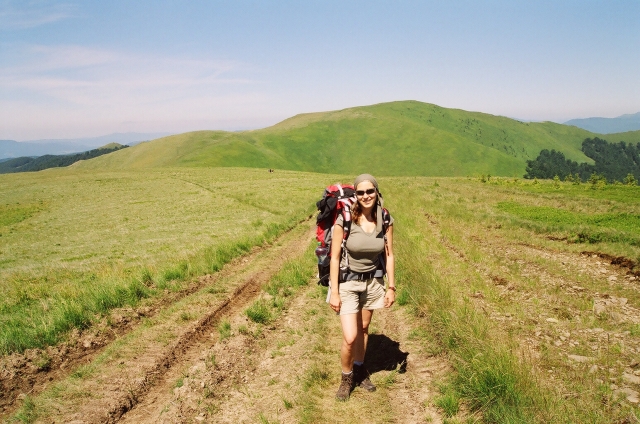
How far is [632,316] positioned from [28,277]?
2176 centimetres

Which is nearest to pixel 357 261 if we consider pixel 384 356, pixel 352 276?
pixel 352 276

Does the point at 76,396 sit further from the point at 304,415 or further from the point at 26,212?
the point at 26,212

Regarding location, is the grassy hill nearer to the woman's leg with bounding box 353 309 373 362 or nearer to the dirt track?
the dirt track

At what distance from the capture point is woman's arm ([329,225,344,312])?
5086 mm

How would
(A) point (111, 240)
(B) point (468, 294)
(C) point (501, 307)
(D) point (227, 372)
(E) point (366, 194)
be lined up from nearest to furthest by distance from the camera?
1. (E) point (366, 194)
2. (D) point (227, 372)
3. (C) point (501, 307)
4. (B) point (468, 294)
5. (A) point (111, 240)

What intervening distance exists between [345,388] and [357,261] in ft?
6.55

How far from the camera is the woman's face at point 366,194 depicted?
510 centimetres

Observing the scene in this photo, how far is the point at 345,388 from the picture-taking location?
5.51 metres

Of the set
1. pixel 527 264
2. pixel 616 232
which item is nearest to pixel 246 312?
pixel 527 264

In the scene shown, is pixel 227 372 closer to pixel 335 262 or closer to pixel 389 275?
pixel 335 262

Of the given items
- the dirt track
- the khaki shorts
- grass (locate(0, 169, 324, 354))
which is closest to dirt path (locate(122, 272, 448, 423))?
the dirt track

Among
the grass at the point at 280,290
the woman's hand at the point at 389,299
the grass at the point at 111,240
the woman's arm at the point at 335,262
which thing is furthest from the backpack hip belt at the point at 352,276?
the grass at the point at 111,240

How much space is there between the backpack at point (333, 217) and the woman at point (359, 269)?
0.22 ft

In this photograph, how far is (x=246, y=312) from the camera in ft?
29.0
